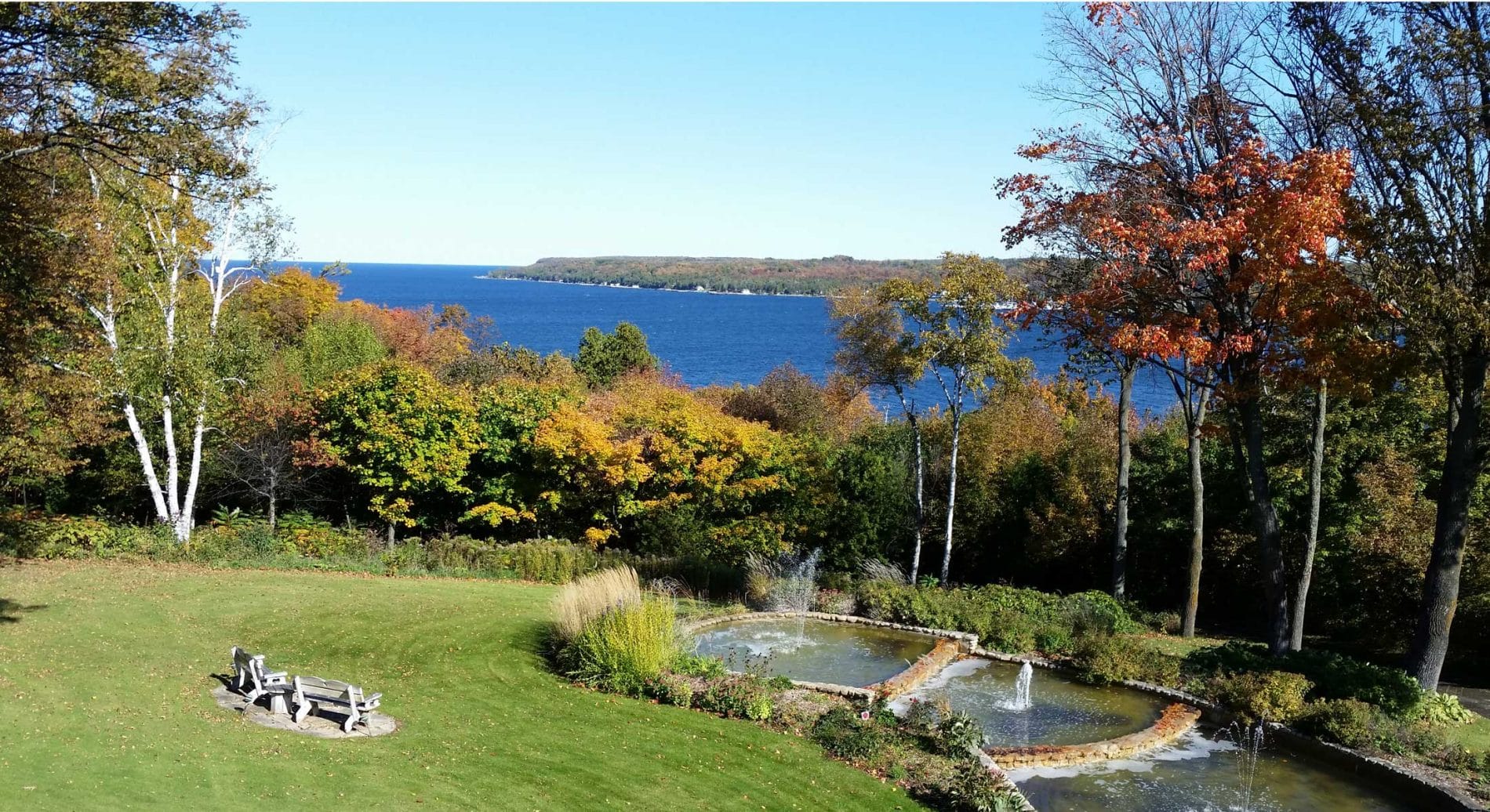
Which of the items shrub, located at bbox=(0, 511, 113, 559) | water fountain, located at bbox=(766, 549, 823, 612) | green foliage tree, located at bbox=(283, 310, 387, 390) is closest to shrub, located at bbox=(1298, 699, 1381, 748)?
water fountain, located at bbox=(766, 549, 823, 612)

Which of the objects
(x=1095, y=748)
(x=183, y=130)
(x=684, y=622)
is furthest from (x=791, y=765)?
(x=183, y=130)

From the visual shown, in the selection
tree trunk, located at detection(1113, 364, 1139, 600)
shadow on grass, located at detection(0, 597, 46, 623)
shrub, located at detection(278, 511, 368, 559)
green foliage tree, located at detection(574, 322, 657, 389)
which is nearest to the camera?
shadow on grass, located at detection(0, 597, 46, 623)

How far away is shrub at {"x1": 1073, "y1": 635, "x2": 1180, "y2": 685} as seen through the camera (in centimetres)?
1263

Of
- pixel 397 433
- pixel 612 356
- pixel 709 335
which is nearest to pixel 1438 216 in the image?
pixel 397 433

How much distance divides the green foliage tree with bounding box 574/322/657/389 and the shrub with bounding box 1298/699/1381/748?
38483 millimetres

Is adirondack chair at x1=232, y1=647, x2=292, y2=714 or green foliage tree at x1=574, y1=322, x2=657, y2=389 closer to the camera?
adirondack chair at x1=232, y1=647, x2=292, y2=714

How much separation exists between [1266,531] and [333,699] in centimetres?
1153

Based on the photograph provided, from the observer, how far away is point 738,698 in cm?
1098

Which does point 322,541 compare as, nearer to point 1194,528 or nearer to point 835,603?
point 835,603

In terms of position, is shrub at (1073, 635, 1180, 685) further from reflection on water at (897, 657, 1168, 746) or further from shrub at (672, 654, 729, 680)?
shrub at (672, 654, 729, 680)

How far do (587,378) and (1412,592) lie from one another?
118 ft

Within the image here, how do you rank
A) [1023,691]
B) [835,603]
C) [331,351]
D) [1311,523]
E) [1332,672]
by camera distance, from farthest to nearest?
[331,351], [835,603], [1311,523], [1023,691], [1332,672]

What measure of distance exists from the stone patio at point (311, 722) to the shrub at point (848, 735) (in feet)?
14.2

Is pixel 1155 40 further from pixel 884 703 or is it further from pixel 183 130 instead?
pixel 183 130
